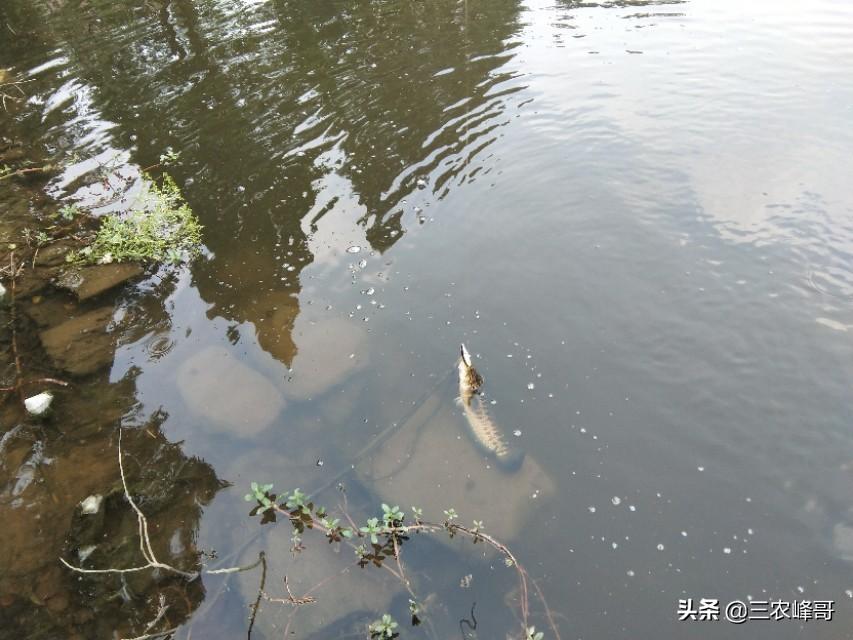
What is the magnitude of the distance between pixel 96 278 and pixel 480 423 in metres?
5.29

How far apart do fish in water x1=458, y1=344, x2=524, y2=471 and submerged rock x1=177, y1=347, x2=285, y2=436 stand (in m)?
1.91

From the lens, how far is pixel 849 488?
4.61 metres

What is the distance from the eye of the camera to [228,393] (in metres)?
5.93

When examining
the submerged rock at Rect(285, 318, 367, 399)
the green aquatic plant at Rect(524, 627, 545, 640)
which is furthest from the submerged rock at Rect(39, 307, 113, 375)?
the green aquatic plant at Rect(524, 627, 545, 640)

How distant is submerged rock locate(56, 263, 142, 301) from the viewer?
701 cm

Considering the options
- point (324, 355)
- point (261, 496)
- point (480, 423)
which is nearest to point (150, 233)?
point (324, 355)

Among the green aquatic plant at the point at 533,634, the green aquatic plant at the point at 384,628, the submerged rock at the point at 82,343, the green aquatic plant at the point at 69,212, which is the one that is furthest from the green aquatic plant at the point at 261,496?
the green aquatic plant at the point at 69,212

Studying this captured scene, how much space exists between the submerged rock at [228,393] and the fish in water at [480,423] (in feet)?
6.26

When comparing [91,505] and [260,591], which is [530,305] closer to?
[260,591]

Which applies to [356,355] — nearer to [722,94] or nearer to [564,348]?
[564,348]

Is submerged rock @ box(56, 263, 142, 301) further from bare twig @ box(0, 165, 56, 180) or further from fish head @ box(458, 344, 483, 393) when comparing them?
fish head @ box(458, 344, 483, 393)

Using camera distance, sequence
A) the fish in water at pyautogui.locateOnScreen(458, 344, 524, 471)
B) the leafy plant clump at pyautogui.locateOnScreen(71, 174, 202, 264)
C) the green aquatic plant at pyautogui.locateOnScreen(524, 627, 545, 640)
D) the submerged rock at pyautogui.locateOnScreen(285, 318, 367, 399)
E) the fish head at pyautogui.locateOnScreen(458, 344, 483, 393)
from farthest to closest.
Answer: the leafy plant clump at pyautogui.locateOnScreen(71, 174, 202, 264)
the submerged rock at pyautogui.locateOnScreen(285, 318, 367, 399)
the fish head at pyautogui.locateOnScreen(458, 344, 483, 393)
the fish in water at pyautogui.locateOnScreen(458, 344, 524, 471)
the green aquatic plant at pyautogui.locateOnScreen(524, 627, 545, 640)

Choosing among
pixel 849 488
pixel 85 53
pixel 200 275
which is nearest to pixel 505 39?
pixel 200 275

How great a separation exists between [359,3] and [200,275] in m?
11.0
